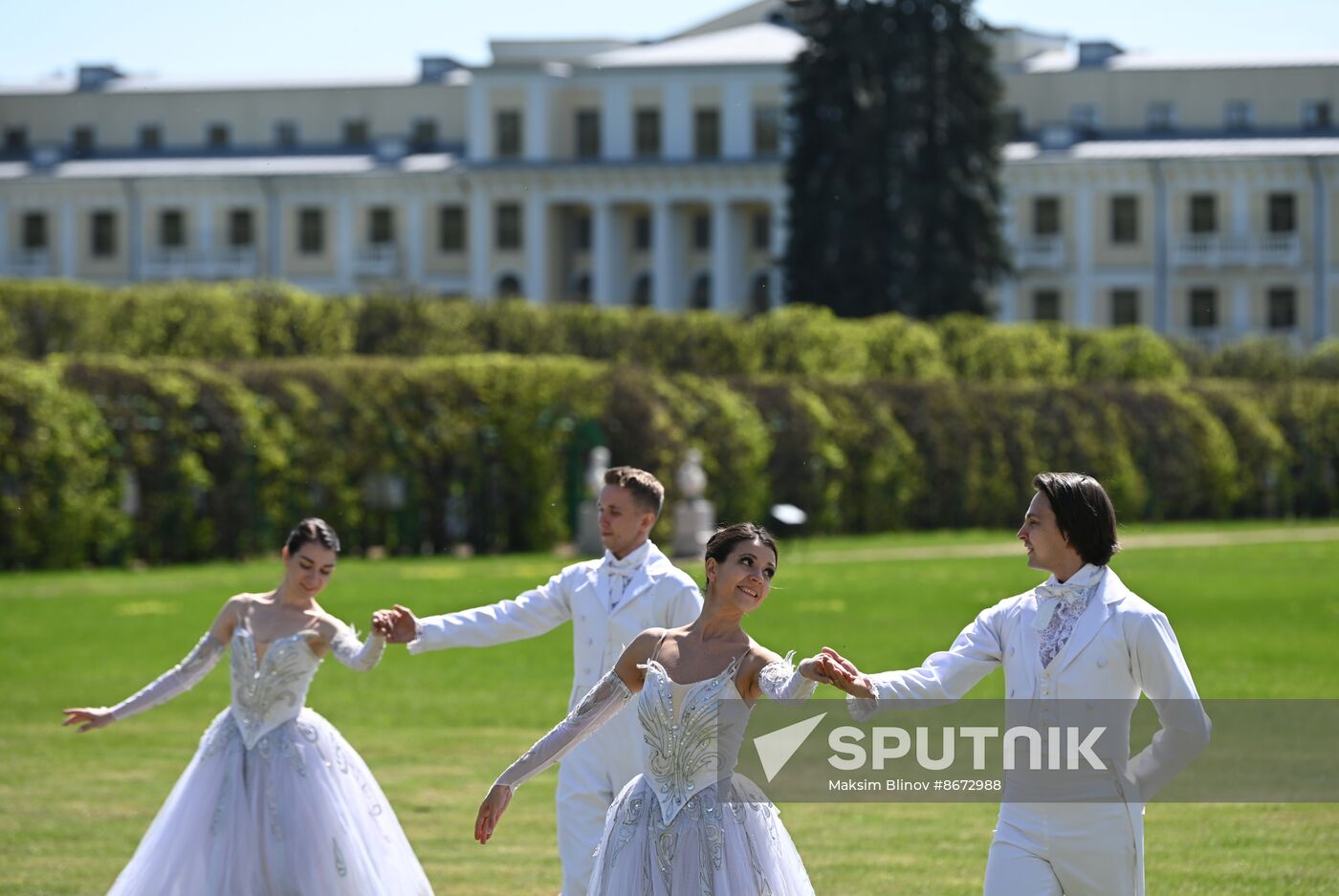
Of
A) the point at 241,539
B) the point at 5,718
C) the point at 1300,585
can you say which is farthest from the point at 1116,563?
the point at 5,718

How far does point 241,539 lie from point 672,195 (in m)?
51.9

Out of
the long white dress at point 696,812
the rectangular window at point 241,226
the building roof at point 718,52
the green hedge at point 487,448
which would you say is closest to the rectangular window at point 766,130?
the building roof at point 718,52

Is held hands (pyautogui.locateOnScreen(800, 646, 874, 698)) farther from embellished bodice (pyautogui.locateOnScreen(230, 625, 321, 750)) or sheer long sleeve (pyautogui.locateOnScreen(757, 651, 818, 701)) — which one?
embellished bodice (pyautogui.locateOnScreen(230, 625, 321, 750))

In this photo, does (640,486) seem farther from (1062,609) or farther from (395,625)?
(1062,609)

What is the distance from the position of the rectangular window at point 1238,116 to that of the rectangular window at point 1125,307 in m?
6.98

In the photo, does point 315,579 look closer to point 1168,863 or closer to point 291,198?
point 1168,863

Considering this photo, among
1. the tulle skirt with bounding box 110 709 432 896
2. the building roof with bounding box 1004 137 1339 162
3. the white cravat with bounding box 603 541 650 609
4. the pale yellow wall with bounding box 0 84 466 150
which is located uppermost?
the pale yellow wall with bounding box 0 84 466 150

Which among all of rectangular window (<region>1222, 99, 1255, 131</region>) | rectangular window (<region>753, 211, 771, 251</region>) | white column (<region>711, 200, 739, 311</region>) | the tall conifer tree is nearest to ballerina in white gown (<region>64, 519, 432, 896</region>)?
the tall conifer tree

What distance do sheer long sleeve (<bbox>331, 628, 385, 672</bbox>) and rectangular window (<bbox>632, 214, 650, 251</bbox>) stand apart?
76.0 meters

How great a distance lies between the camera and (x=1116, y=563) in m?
31.3

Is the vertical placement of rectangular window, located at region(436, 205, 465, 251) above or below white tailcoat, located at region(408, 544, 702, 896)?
above

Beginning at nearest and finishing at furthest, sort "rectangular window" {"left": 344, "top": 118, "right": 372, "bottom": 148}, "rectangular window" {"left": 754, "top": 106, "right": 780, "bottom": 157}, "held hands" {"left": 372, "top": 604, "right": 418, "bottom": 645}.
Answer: "held hands" {"left": 372, "top": 604, "right": 418, "bottom": 645} < "rectangular window" {"left": 754, "top": 106, "right": 780, "bottom": 157} < "rectangular window" {"left": 344, "top": 118, "right": 372, "bottom": 148}

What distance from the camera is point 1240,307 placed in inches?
3022

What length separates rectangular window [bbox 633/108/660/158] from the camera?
273ft
